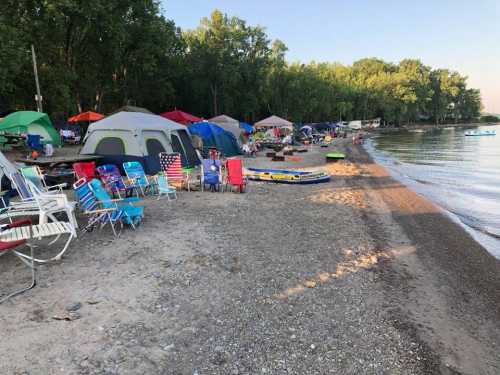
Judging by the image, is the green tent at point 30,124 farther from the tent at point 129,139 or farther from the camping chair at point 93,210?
the camping chair at point 93,210

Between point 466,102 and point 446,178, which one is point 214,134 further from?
point 466,102

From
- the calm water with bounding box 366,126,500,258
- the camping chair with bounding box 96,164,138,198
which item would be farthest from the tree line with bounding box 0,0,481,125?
Answer: the calm water with bounding box 366,126,500,258

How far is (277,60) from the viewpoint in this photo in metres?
51.6

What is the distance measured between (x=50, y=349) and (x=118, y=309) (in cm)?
82

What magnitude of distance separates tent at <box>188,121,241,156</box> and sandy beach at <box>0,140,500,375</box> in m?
12.5

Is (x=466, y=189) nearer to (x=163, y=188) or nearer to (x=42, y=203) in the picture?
(x=163, y=188)

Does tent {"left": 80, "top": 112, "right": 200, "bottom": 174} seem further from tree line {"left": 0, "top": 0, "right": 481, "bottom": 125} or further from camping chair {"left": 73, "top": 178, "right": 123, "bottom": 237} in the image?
tree line {"left": 0, "top": 0, "right": 481, "bottom": 125}

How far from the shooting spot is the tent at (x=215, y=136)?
19.5 meters

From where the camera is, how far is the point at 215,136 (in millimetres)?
19938

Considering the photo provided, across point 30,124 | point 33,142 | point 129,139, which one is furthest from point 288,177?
point 30,124

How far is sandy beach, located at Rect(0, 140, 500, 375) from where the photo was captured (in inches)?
129

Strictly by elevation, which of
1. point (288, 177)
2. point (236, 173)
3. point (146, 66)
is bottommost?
point (288, 177)

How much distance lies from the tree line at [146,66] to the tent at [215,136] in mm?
9770

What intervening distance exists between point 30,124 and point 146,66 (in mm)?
12688
